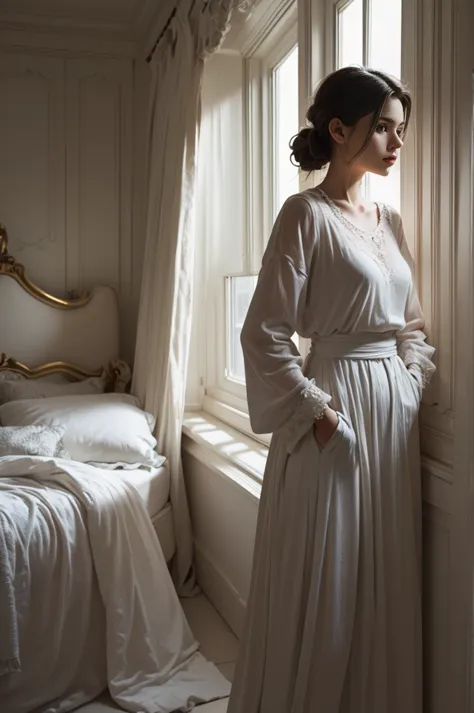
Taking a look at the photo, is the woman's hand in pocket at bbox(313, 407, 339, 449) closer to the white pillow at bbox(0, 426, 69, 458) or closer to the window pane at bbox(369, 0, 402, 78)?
the window pane at bbox(369, 0, 402, 78)

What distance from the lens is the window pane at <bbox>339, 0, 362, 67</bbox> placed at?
7.02ft

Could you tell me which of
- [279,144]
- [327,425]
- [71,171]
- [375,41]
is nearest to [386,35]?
[375,41]

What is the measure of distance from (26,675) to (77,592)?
275 millimetres

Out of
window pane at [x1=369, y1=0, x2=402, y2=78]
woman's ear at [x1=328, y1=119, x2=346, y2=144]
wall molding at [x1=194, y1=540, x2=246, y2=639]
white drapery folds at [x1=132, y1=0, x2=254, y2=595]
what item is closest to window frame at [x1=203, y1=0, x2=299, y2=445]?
white drapery folds at [x1=132, y1=0, x2=254, y2=595]

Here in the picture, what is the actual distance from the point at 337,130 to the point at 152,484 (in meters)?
1.76

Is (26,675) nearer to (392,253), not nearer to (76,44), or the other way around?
(392,253)

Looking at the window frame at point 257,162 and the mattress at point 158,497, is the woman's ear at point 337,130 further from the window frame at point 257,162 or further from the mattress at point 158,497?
the mattress at point 158,497

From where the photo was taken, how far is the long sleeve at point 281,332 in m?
1.52

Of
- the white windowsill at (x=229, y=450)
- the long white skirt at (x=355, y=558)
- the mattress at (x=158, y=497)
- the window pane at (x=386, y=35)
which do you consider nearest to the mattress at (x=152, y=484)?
the mattress at (x=158, y=497)

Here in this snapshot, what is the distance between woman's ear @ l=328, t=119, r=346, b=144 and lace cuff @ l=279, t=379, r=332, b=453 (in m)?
0.53

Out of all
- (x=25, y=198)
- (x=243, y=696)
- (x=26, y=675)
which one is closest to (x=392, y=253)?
(x=243, y=696)

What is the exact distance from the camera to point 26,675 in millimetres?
2209

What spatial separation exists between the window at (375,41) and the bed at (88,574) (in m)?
1.34

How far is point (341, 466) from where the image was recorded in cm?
152
